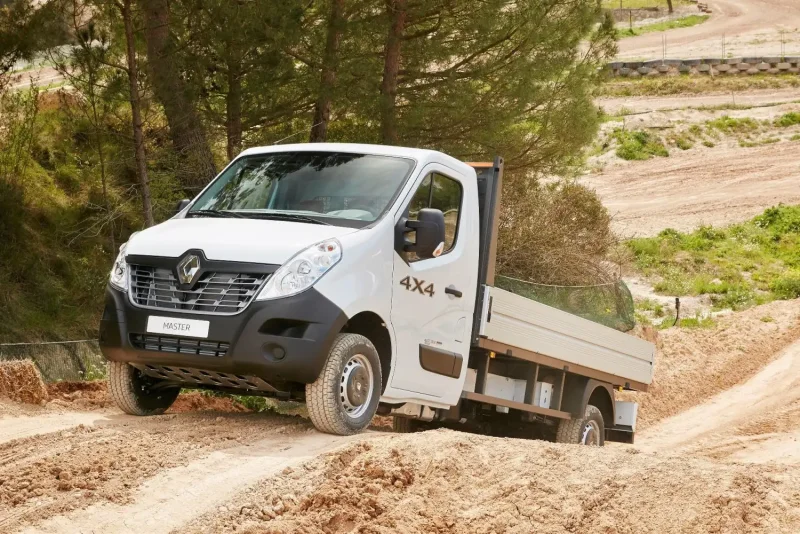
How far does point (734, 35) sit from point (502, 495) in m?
61.6

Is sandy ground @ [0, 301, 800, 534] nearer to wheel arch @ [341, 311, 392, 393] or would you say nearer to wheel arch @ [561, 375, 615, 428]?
wheel arch @ [341, 311, 392, 393]

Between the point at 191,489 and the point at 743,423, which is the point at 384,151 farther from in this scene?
the point at 743,423

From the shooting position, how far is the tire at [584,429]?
447 inches

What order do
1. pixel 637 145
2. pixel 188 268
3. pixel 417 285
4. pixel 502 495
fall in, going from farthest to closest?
1. pixel 637 145
2. pixel 417 285
3. pixel 188 268
4. pixel 502 495

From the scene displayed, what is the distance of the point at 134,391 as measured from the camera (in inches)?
343

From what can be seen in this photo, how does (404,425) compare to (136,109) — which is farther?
(136,109)

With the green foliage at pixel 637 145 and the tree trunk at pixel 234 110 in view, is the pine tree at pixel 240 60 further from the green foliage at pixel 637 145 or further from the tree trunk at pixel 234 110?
the green foliage at pixel 637 145

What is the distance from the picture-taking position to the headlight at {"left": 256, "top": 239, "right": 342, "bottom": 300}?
297 inches

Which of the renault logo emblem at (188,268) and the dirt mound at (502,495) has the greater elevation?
the renault logo emblem at (188,268)

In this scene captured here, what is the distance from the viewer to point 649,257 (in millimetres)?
29406

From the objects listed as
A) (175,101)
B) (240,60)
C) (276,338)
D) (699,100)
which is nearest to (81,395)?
(276,338)

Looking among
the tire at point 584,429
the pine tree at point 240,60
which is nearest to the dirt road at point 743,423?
the tire at point 584,429

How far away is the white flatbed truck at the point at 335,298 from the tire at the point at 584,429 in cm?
102

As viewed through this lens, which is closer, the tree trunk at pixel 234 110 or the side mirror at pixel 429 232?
the side mirror at pixel 429 232
